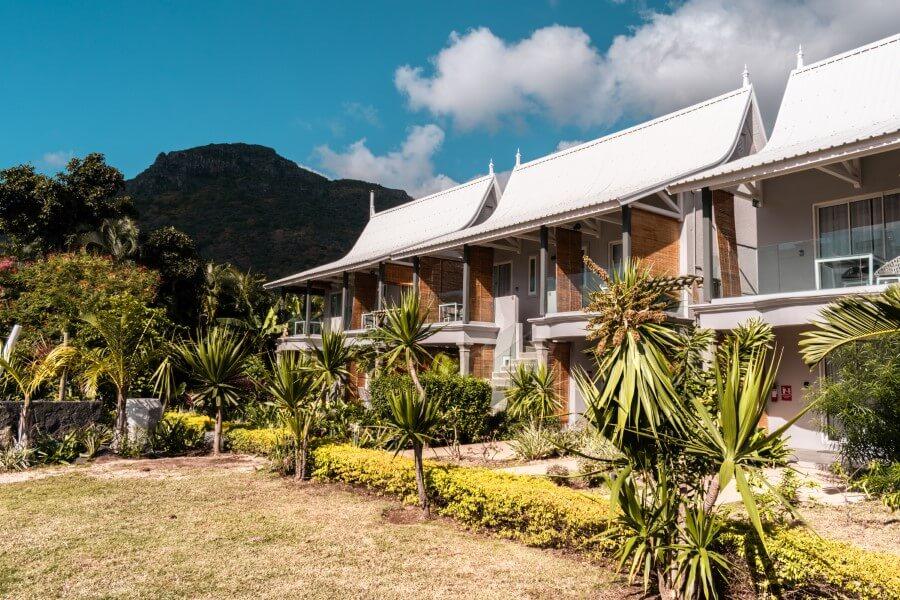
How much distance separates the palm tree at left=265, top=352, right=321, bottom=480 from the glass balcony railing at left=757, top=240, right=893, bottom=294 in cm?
890

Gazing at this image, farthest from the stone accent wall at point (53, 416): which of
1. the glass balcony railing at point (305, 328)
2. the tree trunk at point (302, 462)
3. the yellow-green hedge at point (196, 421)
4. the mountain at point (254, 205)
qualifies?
the mountain at point (254, 205)

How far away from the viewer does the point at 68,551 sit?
7.43 m

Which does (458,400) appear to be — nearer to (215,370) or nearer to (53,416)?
(215,370)

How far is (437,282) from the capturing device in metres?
23.6

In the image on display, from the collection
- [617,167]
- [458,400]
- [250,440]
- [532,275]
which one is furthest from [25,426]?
[617,167]

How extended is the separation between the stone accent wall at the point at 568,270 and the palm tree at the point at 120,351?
10.1 m

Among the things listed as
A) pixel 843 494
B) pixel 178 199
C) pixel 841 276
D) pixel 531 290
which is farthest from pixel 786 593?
pixel 178 199

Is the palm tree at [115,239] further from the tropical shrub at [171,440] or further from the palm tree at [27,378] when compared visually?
the palm tree at [27,378]

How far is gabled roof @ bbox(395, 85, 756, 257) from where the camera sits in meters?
17.4

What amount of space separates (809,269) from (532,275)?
11089mm

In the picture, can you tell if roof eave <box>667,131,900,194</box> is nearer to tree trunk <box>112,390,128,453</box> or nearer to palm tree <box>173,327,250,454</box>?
palm tree <box>173,327,250,454</box>

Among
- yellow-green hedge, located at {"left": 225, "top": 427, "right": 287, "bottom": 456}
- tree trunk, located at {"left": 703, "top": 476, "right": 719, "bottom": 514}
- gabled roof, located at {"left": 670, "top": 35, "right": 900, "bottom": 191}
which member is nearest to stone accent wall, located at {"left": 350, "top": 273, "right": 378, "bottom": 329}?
yellow-green hedge, located at {"left": 225, "top": 427, "right": 287, "bottom": 456}

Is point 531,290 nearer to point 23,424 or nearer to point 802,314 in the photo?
point 802,314

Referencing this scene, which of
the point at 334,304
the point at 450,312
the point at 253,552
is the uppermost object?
the point at 334,304
